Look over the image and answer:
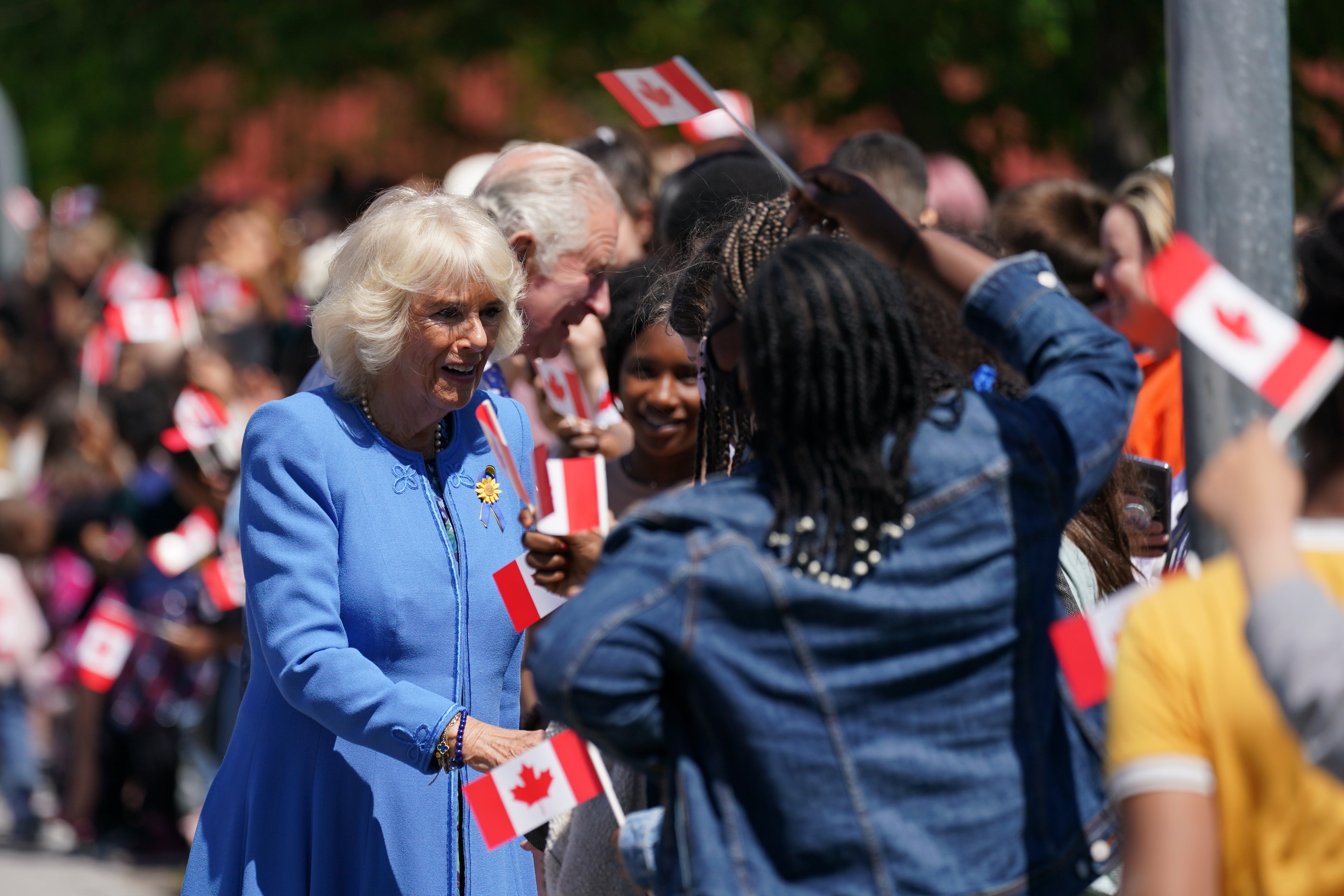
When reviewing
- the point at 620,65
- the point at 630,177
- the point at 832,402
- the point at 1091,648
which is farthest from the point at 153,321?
the point at 1091,648

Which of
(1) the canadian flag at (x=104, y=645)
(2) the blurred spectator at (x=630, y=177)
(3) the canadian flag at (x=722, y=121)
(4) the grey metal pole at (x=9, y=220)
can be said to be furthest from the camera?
(4) the grey metal pole at (x=9, y=220)

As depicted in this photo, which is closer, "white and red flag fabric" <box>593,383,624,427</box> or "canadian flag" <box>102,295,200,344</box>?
"white and red flag fabric" <box>593,383,624,427</box>

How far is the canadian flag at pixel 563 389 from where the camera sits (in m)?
3.67

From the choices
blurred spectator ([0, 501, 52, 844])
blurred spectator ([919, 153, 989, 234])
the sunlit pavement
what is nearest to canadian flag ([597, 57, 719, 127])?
blurred spectator ([919, 153, 989, 234])

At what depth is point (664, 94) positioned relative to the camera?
8.68 feet

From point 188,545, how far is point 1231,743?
5.02 metres

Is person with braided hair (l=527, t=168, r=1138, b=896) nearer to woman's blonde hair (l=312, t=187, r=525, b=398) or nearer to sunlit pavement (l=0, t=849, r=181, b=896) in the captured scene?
woman's blonde hair (l=312, t=187, r=525, b=398)

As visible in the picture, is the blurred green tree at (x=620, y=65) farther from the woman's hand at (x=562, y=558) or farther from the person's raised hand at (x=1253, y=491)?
the person's raised hand at (x=1253, y=491)

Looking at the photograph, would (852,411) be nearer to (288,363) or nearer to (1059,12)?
(288,363)

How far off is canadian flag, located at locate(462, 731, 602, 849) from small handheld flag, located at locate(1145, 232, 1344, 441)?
115cm

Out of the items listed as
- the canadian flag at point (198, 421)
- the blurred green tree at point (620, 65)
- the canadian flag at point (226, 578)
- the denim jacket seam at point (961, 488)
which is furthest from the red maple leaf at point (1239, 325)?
the blurred green tree at point (620, 65)

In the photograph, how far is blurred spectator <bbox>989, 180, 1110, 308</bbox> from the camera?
183 inches

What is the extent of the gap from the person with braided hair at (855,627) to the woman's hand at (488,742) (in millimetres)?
675

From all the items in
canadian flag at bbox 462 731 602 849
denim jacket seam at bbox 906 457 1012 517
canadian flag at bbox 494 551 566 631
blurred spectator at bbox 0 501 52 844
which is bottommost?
blurred spectator at bbox 0 501 52 844
